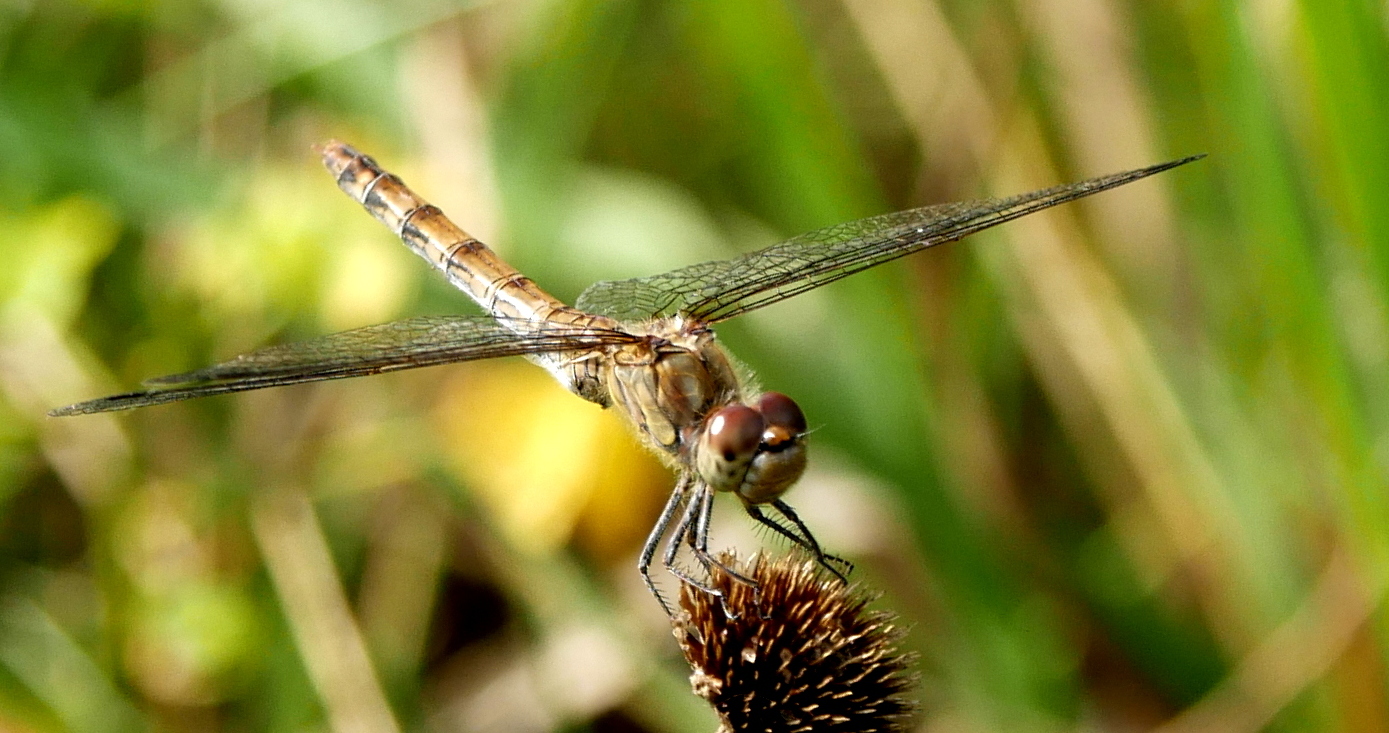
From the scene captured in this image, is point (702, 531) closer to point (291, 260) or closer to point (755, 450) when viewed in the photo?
point (755, 450)

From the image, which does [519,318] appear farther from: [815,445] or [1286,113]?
[1286,113]

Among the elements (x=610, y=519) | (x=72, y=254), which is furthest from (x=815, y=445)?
(x=72, y=254)

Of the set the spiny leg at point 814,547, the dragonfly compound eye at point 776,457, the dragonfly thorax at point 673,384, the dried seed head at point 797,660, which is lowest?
the dried seed head at point 797,660

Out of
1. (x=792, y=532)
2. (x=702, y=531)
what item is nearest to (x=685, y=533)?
(x=702, y=531)

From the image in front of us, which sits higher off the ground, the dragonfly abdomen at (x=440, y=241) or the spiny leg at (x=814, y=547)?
the dragonfly abdomen at (x=440, y=241)

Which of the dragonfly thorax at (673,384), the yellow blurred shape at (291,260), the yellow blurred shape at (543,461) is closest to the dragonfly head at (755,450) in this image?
the dragonfly thorax at (673,384)

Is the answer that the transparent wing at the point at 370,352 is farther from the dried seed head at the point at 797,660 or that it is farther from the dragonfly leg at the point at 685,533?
the dried seed head at the point at 797,660
